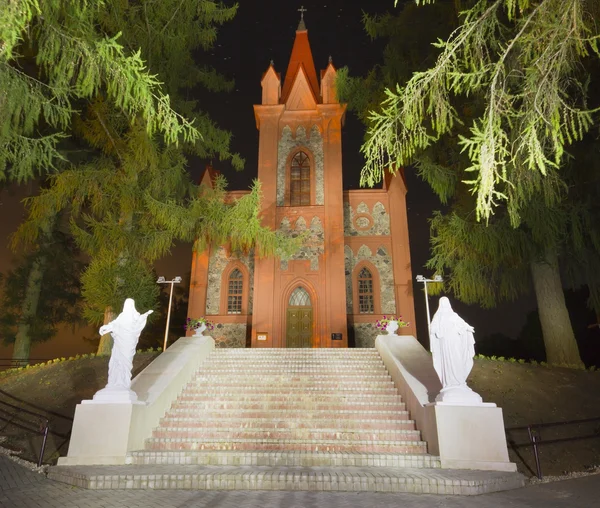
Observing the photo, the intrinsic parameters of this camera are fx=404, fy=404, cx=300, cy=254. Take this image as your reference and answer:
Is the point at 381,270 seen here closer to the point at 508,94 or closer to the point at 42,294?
the point at 508,94

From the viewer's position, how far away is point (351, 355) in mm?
11344

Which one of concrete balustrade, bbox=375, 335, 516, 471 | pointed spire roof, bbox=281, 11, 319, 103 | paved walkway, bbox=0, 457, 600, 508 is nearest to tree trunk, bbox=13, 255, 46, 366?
pointed spire roof, bbox=281, 11, 319, 103

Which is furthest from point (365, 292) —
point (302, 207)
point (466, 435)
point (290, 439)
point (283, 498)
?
point (283, 498)

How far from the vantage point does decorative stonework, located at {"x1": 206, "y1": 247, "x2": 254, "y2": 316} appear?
18547 mm

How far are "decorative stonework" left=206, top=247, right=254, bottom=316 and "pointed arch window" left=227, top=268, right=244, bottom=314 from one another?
15.8 inches

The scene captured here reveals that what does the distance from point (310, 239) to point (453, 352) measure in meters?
12.4

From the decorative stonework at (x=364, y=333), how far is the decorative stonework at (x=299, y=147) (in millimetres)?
5973

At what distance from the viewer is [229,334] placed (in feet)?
58.7

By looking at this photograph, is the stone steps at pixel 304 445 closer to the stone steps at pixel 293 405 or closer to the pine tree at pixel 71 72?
the stone steps at pixel 293 405

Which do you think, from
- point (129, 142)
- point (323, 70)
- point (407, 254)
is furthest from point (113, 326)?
point (323, 70)

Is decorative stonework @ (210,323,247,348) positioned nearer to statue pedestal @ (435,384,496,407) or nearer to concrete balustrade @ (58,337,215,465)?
concrete balustrade @ (58,337,215,465)

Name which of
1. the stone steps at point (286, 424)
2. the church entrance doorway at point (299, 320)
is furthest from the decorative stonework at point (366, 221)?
the stone steps at point (286, 424)

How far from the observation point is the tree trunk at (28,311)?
17.5 meters

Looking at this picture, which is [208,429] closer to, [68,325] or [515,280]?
[515,280]
